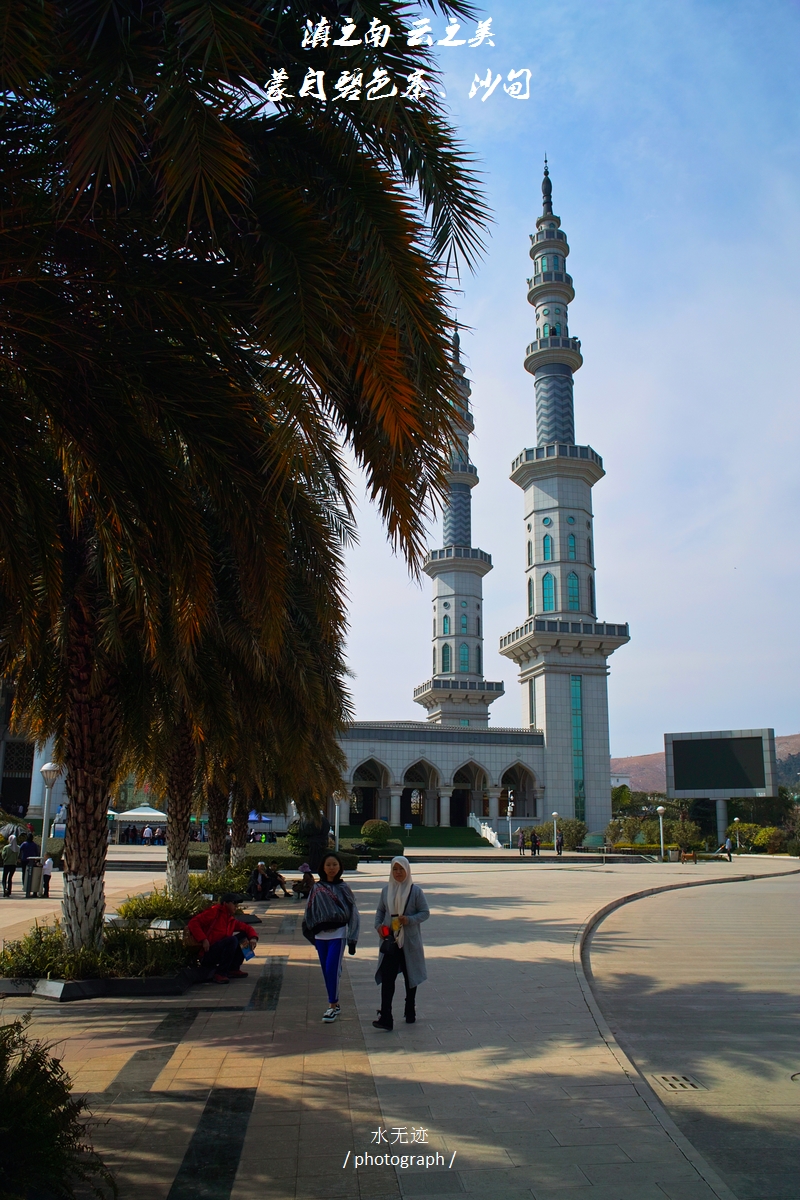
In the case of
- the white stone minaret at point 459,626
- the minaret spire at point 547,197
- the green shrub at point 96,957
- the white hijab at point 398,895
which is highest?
the minaret spire at point 547,197

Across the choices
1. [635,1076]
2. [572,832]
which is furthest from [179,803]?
[572,832]

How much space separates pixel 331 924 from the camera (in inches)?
301

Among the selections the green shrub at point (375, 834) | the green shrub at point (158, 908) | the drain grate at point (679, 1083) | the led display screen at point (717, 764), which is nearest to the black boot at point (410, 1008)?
the drain grate at point (679, 1083)

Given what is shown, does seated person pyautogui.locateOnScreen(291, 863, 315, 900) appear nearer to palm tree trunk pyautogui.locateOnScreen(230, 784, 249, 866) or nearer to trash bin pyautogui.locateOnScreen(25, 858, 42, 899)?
palm tree trunk pyautogui.locateOnScreen(230, 784, 249, 866)

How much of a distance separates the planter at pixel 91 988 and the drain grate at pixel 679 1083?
15.7 ft

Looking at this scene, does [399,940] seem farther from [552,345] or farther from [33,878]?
[552,345]

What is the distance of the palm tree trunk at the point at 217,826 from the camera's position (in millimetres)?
18031

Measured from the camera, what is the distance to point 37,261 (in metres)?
4.38

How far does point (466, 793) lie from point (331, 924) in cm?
5868

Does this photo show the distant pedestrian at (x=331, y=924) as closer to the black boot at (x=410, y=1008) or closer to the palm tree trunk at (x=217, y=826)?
the black boot at (x=410, y=1008)

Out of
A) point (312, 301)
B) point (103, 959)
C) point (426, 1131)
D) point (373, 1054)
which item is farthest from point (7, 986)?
point (312, 301)

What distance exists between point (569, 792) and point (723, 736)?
999cm

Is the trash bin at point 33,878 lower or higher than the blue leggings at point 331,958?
lower

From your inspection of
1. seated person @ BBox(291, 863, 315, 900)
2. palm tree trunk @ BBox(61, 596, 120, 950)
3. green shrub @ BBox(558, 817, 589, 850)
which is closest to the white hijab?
palm tree trunk @ BBox(61, 596, 120, 950)
